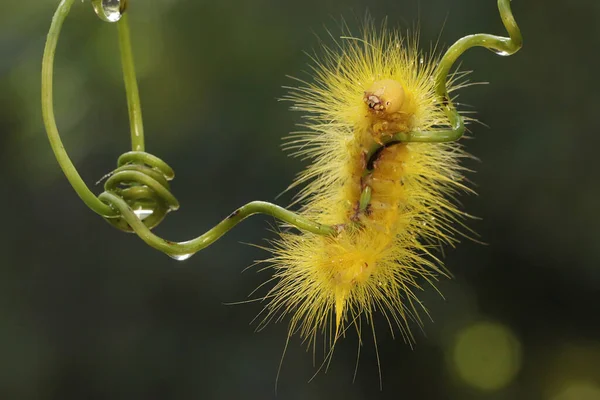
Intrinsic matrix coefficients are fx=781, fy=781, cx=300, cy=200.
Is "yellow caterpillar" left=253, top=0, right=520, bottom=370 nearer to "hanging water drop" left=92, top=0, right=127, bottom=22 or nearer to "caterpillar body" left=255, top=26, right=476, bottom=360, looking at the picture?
"caterpillar body" left=255, top=26, right=476, bottom=360

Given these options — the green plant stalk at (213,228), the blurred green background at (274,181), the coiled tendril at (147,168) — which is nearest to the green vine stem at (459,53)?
the coiled tendril at (147,168)

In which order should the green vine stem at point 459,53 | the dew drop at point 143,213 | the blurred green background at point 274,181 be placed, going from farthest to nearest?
the blurred green background at point 274,181 → the dew drop at point 143,213 → the green vine stem at point 459,53

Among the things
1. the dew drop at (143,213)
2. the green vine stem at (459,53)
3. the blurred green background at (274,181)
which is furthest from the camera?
the blurred green background at (274,181)

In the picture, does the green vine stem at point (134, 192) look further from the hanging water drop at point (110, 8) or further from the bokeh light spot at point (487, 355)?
the bokeh light spot at point (487, 355)

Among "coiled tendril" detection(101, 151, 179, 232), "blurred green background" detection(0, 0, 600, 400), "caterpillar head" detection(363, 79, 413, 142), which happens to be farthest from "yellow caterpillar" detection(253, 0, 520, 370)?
"blurred green background" detection(0, 0, 600, 400)

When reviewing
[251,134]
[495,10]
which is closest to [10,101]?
[251,134]

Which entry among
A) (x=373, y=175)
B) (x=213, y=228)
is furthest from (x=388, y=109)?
(x=213, y=228)

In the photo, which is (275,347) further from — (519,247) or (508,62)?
(508,62)
